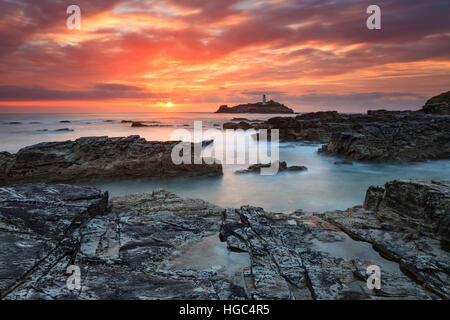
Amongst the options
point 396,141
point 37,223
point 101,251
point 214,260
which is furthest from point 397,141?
point 37,223

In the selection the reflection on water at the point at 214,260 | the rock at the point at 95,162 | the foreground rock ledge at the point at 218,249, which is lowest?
the reflection on water at the point at 214,260

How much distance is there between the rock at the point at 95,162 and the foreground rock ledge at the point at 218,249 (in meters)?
5.59

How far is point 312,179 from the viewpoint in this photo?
12047 mm

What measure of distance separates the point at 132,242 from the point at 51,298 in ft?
5.29

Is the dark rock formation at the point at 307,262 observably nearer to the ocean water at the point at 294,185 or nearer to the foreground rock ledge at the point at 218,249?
the foreground rock ledge at the point at 218,249

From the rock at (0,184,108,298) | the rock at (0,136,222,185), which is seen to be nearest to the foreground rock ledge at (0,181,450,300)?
the rock at (0,184,108,298)

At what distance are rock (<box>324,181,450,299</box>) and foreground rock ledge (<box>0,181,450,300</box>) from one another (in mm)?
19

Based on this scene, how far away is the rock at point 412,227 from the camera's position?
370cm

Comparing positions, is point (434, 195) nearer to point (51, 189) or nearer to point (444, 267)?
point (444, 267)

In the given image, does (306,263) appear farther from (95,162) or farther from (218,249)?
(95,162)

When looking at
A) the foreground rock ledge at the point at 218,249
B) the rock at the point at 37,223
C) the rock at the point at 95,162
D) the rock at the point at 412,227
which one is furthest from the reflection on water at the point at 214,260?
the rock at the point at 95,162
